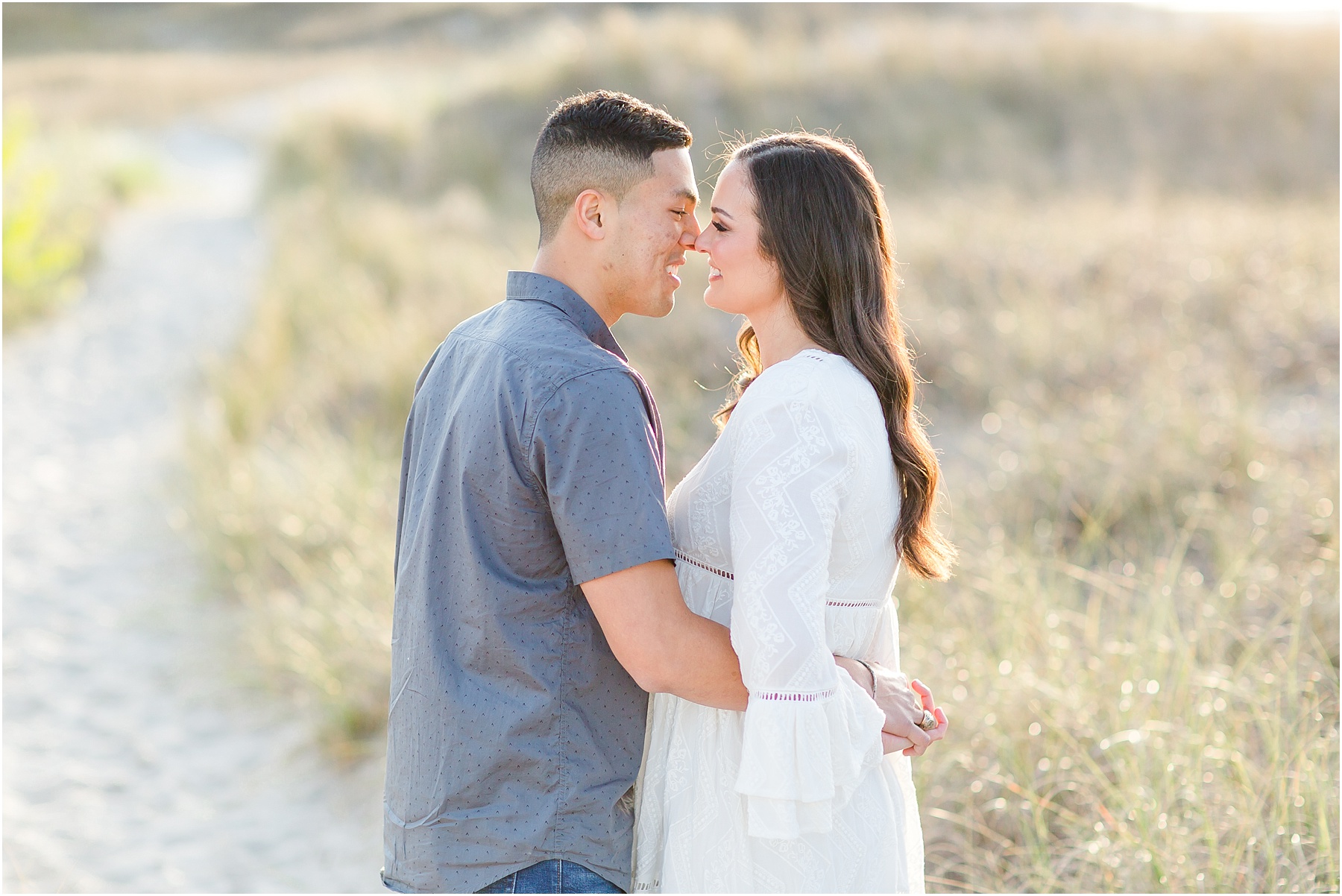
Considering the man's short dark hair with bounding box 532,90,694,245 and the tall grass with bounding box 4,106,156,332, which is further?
the tall grass with bounding box 4,106,156,332

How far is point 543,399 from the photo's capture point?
5.61ft

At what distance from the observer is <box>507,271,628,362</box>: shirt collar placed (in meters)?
1.92

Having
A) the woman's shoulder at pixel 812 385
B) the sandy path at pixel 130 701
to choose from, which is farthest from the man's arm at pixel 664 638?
the sandy path at pixel 130 701

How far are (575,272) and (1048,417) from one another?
472cm

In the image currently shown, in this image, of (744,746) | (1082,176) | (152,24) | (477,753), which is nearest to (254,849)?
(477,753)

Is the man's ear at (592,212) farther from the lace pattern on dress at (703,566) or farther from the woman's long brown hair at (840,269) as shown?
the lace pattern on dress at (703,566)

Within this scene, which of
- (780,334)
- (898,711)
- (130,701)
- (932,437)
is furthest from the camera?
(932,437)

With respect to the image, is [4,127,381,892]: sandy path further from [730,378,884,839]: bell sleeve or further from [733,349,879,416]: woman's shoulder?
Result: [733,349,879,416]: woman's shoulder

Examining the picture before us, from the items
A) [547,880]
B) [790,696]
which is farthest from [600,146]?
[547,880]

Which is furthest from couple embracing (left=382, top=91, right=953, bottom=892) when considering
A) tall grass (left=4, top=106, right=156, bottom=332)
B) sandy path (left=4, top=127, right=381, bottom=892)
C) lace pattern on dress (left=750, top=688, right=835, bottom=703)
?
tall grass (left=4, top=106, right=156, bottom=332)

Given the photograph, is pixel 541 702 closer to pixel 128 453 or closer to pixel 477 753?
pixel 477 753

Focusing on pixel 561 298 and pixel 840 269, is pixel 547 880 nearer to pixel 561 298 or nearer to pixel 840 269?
pixel 561 298

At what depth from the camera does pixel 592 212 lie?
1.96m

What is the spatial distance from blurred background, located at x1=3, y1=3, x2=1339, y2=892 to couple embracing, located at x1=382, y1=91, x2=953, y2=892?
3.00 feet
